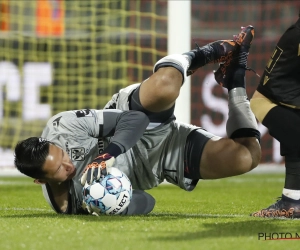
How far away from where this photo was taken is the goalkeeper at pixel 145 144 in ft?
11.0

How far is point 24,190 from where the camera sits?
5.37m

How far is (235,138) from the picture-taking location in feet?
12.9

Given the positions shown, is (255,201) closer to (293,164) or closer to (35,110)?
(293,164)

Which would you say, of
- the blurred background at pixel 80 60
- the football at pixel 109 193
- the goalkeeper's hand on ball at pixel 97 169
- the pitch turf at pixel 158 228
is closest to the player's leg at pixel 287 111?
the pitch turf at pixel 158 228

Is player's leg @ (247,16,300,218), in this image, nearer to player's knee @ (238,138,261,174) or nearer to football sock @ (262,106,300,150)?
football sock @ (262,106,300,150)

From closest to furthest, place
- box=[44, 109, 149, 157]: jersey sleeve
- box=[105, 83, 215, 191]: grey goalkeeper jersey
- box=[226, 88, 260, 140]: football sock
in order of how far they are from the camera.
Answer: box=[44, 109, 149, 157]: jersey sleeve → box=[105, 83, 215, 191]: grey goalkeeper jersey → box=[226, 88, 260, 140]: football sock

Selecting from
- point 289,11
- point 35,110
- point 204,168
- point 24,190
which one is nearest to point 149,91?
point 204,168

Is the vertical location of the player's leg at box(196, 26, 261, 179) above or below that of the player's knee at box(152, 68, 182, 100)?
below

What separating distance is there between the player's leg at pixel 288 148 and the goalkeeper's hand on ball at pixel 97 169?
76 centimetres

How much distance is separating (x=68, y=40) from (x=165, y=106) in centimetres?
506

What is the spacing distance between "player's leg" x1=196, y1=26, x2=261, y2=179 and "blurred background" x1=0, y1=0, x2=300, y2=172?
363 cm

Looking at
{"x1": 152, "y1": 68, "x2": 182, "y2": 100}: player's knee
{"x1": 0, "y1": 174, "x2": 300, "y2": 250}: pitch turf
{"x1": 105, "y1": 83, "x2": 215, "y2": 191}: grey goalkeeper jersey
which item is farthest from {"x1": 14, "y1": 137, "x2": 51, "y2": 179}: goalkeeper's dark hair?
{"x1": 152, "y1": 68, "x2": 182, "y2": 100}: player's knee

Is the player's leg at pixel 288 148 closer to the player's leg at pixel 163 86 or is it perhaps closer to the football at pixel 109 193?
the player's leg at pixel 163 86

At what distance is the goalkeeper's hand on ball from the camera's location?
317 cm
